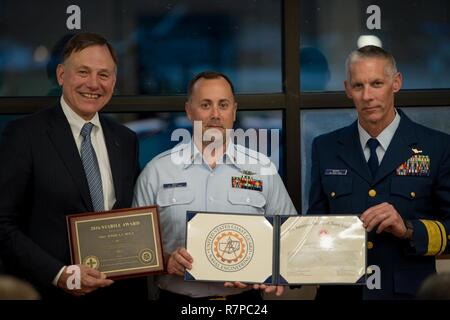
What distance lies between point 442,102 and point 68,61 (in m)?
2.05

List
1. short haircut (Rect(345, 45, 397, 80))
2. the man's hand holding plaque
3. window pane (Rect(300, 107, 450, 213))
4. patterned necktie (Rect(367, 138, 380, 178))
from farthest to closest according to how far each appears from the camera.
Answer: window pane (Rect(300, 107, 450, 213)), patterned necktie (Rect(367, 138, 380, 178)), short haircut (Rect(345, 45, 397, 80)), the man's hand holding plaque

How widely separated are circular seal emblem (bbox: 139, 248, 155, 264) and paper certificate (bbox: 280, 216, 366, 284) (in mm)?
577

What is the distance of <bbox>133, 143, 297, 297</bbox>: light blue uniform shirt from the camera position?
3.30 meters

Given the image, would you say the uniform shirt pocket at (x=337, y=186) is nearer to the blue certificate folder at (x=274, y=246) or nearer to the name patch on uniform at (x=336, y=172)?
the name patch on uniform at (x=336, y=172)

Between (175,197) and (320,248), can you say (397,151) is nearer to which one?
(320,248)

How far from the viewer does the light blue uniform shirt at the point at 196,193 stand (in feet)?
10.8

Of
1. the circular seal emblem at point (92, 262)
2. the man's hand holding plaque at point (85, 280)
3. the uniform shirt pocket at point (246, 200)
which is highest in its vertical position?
the uniform shirt pocket at point (246, 200)

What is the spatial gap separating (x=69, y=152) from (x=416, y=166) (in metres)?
1.62

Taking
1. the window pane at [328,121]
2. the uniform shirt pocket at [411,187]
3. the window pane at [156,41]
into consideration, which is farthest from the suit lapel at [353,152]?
the window pane at [156,41]

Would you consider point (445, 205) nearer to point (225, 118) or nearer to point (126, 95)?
point (225, 118)

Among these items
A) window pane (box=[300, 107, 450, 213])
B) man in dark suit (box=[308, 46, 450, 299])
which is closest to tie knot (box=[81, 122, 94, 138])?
man in dark suit (box=[308, 46, 450, 299])

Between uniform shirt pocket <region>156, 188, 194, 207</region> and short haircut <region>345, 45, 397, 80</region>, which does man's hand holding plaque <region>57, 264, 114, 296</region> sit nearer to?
uniform shirt pocket <region>156, 188, 194, 207</region>

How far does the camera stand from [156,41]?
4016 millimetres

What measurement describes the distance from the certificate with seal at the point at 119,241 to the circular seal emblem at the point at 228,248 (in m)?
0.23
